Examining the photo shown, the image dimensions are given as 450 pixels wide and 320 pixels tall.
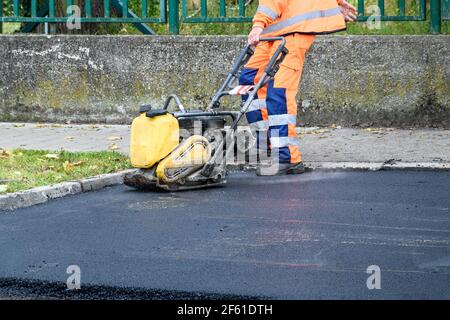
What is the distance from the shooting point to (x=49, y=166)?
9875mm

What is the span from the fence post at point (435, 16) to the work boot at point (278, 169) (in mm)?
3148

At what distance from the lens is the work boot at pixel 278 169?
32.7ft

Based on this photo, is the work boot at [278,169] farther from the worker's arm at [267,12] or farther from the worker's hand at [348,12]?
the worker's hand at [348,12]

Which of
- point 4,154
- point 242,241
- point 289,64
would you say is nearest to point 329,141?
point 289,64

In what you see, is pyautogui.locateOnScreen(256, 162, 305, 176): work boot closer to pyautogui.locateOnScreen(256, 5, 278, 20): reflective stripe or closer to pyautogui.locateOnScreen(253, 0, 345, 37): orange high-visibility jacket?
pyautogui.locateOnScreen(253, 0, 345, 37): orange high-visibility jacket

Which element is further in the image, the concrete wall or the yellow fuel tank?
the concrete wall

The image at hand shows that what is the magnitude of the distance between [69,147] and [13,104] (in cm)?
232

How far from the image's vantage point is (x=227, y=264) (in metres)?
6.57

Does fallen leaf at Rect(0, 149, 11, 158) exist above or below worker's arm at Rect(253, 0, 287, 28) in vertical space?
below

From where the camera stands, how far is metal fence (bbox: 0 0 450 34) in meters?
12.3

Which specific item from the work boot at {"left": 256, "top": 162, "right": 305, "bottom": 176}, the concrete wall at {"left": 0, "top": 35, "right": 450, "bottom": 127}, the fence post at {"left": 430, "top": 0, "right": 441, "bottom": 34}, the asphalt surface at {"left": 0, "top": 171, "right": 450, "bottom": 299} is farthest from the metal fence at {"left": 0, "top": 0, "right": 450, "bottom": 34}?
the asphalt surface at {"left": 0, "top": 171, "right": 450, "bottom": 299}

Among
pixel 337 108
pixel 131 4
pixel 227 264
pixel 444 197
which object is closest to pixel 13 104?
pixel 131 4

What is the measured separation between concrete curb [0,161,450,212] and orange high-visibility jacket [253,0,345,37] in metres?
1.14
